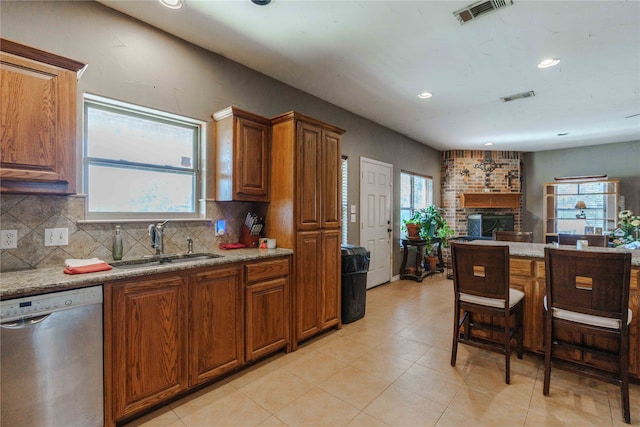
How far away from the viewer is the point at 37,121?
69.1 inches

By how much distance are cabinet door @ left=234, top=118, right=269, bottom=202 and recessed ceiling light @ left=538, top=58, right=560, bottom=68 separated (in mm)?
2869

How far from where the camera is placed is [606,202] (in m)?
6.27

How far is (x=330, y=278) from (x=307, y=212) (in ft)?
2.59

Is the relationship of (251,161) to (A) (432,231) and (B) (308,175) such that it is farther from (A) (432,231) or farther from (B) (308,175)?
(A) (432,231)

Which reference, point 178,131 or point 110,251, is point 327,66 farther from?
point 110,251

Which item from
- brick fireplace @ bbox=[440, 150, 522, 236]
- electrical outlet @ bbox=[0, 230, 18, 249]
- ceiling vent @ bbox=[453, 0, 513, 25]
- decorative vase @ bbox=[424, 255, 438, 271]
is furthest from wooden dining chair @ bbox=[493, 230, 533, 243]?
electrical outlet @ bbox=[0, 230, 18, 249]

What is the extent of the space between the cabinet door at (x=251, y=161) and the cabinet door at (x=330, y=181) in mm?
595

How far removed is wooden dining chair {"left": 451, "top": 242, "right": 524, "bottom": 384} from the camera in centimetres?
232

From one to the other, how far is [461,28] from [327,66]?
4.25 ft

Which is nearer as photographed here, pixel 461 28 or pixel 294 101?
pixel 461 28

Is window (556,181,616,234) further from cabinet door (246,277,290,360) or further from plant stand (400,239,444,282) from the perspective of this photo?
cabinet door (246,277,290,360)

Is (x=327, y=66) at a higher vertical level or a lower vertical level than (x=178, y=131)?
higher

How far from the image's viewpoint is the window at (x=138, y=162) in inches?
91.4

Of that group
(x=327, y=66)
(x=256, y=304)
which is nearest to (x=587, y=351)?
(x=256, y=304)
